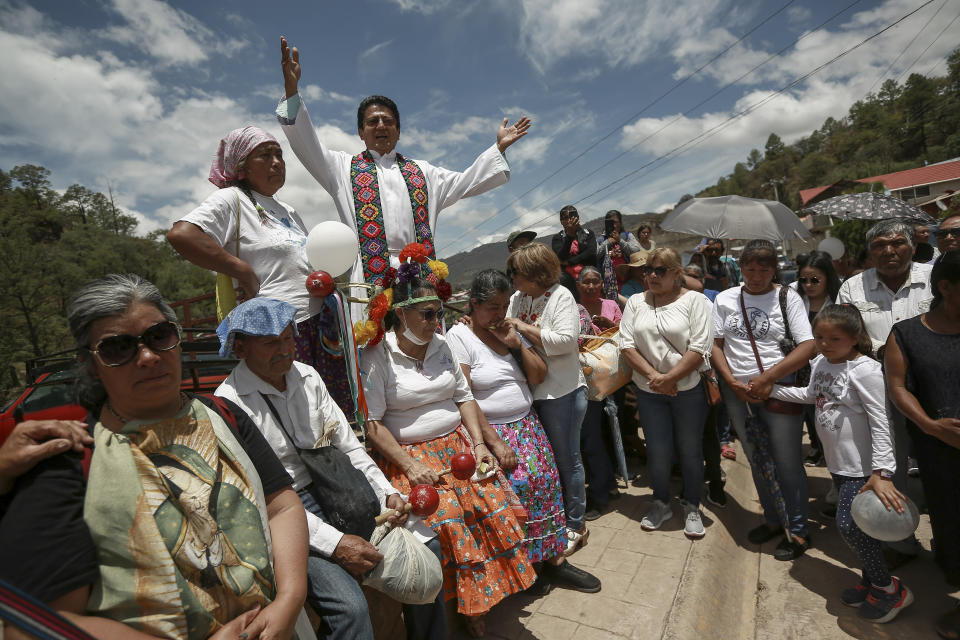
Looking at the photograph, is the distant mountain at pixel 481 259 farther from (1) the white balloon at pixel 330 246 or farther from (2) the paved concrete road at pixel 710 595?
(2) the paved concrete road at pixel 710 595

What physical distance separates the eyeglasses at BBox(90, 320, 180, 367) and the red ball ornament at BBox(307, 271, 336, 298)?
1.02 metres

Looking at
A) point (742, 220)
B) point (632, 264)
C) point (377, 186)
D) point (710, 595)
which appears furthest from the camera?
point (742, 220)

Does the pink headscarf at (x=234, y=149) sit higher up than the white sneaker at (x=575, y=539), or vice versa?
the pink headscarf at (x=234, y=149)

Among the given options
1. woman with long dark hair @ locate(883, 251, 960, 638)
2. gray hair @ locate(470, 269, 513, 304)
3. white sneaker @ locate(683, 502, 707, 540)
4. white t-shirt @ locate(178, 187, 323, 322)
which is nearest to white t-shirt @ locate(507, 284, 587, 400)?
gray hair @ locate(470, 269, 513, 304)

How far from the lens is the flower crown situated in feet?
8.84

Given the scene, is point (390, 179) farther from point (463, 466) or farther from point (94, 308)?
point (94, 308)

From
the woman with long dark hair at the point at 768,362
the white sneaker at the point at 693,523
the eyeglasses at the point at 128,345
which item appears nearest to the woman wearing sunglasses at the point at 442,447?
the eyeglasses at the point at 128,345

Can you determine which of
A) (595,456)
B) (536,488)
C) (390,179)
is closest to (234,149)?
(390,179)

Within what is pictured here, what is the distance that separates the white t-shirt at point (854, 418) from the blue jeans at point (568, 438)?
5.02 feet

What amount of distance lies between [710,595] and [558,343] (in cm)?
186

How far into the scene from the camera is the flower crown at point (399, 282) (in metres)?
2.69

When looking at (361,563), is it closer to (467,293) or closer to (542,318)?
(467,293)

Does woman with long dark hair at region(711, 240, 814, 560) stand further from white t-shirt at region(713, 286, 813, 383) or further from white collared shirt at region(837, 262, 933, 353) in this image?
white collared shirt at region(837, 262, 933, 353)

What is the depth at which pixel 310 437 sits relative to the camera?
217 cm
